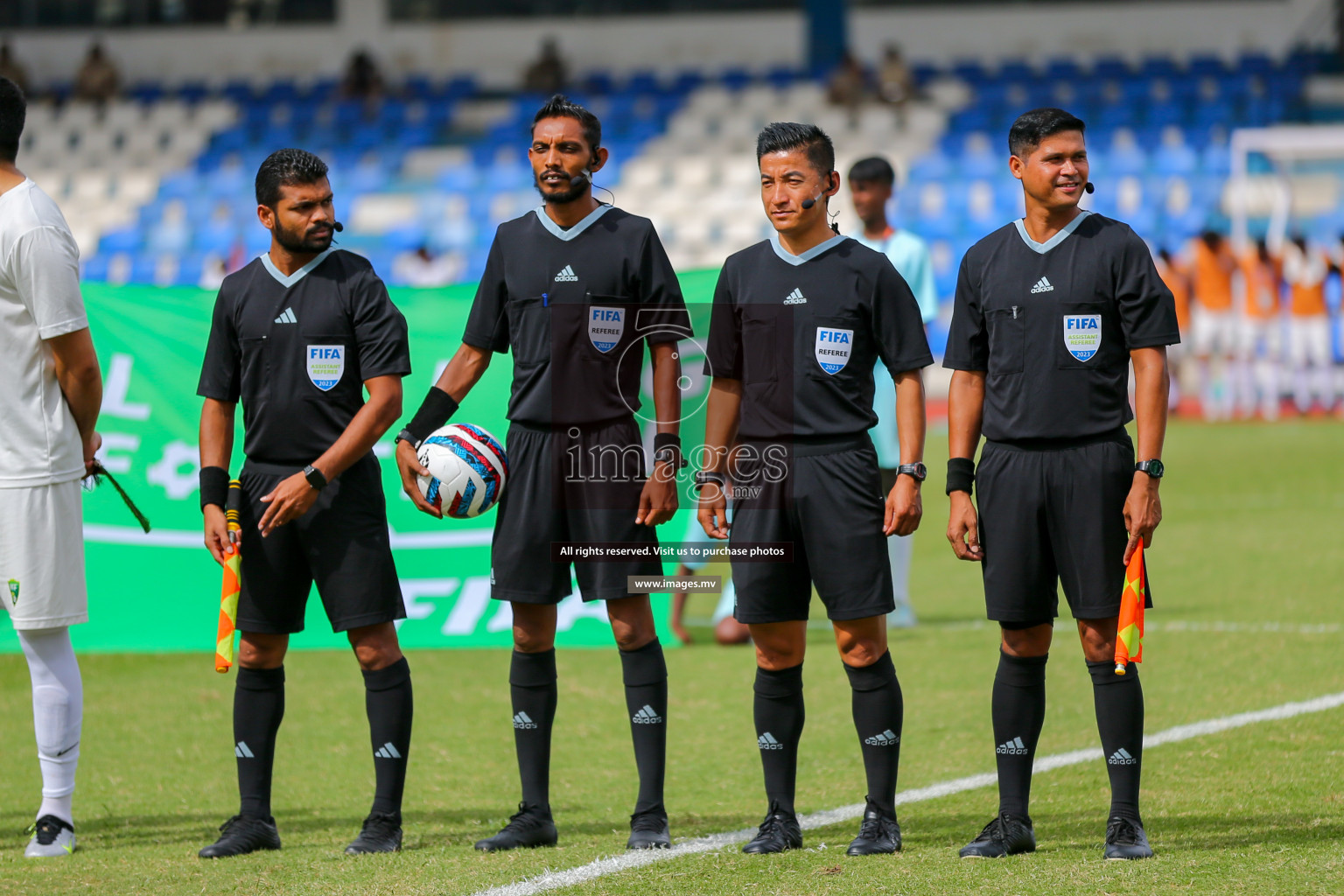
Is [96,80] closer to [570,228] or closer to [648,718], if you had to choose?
[570,228]

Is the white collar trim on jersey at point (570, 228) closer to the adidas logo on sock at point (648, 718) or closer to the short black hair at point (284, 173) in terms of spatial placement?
the short black hair at point (284, 173)

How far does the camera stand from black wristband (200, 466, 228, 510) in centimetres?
459

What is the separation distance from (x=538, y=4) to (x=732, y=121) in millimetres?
5174

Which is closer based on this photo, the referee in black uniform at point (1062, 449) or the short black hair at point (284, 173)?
the referee in black uniform at point (1062, 449)

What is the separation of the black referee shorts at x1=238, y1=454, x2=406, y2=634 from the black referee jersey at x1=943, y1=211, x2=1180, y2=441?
71.6 inches

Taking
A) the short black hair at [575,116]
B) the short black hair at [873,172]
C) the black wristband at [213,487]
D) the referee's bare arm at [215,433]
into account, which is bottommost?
the black wristband at [213,487]

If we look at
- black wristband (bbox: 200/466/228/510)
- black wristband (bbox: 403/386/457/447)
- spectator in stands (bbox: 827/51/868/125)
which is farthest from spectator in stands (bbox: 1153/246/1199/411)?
black wristband (bbox: 200/466/228/510)

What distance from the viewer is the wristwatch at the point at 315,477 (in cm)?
443

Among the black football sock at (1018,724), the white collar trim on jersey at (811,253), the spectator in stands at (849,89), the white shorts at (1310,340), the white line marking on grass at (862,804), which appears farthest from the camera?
the spectator in stands at (849,89)

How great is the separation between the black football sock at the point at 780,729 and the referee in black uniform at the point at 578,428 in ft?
1.01

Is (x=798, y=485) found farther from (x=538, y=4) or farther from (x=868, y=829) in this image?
(x=538, y=4)

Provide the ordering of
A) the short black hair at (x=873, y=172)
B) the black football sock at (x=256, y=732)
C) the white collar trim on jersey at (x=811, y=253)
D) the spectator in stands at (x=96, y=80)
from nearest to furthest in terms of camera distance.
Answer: the white collar trim on jersey at (x=811, y=253)
the black football sock at (x=256, y=732)
the short black hair at (x=873, y=172)
the spectator in stands at (x=96, y=80)

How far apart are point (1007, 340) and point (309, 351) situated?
6.60 feet

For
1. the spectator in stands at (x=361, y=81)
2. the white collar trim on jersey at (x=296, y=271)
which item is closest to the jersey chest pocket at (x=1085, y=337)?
the white collar trim on jersey at (x=296, y=271)
